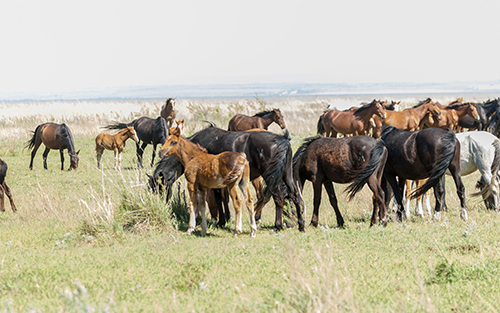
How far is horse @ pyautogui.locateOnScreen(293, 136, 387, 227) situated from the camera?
970 cm

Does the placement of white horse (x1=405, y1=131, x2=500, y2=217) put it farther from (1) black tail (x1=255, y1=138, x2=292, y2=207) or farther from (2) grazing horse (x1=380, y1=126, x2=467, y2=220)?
(1) black tail (x1=255, y1=138, x2=292, y2=207)

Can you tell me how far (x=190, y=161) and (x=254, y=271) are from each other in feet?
10.0

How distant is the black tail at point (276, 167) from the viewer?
30.7 feet

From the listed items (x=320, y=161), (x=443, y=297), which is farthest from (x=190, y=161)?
(x=443, y=297)

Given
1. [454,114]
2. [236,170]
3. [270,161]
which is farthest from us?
[454,114]

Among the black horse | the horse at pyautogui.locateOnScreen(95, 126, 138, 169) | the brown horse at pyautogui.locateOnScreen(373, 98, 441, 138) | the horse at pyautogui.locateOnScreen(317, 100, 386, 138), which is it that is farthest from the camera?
the black horse

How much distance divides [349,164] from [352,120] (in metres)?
11.8

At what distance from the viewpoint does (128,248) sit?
7.91m

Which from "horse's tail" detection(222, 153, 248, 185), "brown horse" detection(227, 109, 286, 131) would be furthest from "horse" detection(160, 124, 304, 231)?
"brown horse" detection(227, 109, 286, 131)

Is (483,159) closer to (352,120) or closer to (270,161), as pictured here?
(270,161)

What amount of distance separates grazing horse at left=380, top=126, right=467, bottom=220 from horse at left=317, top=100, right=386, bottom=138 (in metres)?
8.59

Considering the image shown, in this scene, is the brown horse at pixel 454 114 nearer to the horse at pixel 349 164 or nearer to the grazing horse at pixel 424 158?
the grazing horse at pixel 424 158

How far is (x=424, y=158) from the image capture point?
1038 cm

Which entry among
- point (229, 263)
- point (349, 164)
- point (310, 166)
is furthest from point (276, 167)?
point (229, 263)
